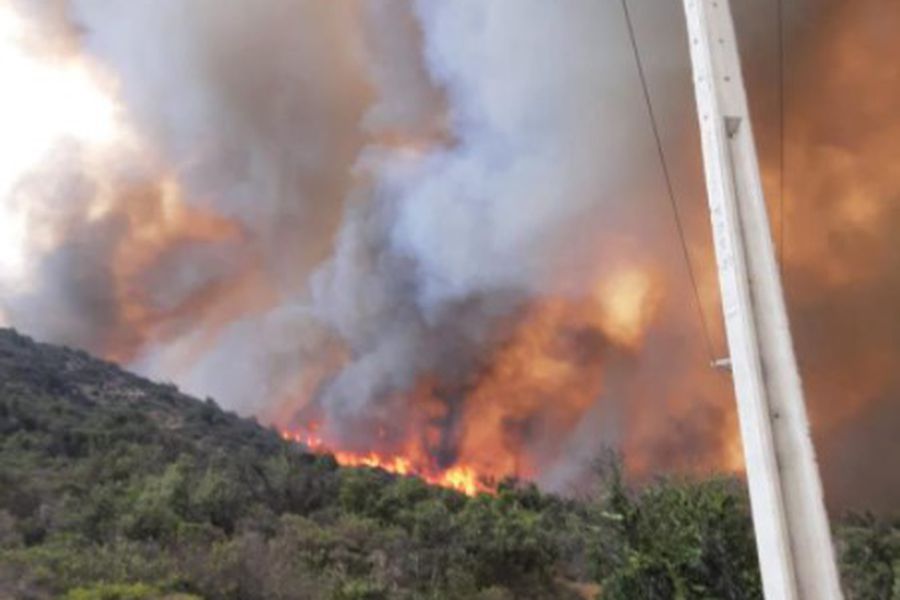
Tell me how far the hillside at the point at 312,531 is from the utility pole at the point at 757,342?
13854mm

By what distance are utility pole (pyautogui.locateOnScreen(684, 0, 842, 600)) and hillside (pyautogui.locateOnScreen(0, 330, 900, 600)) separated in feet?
45.5

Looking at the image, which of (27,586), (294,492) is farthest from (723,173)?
(294,492)

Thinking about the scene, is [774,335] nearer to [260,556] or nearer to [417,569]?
[260,556]

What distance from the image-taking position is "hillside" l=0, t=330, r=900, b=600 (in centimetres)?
1836

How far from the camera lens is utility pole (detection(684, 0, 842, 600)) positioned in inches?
151

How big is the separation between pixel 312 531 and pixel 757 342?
33.5 m

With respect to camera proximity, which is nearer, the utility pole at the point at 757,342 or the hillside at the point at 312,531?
the utility pole at the point at 757,342

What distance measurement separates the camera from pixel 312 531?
116 ft

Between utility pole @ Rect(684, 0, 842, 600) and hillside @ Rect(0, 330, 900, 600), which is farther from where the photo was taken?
hillside @ Rect(0, 330, 900, 600)

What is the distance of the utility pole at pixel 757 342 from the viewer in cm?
384

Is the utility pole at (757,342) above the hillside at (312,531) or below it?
below

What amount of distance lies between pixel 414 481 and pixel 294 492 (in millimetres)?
7720

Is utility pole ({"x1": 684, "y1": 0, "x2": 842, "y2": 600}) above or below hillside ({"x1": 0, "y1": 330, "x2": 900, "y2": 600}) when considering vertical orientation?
below

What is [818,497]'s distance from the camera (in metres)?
3.91
